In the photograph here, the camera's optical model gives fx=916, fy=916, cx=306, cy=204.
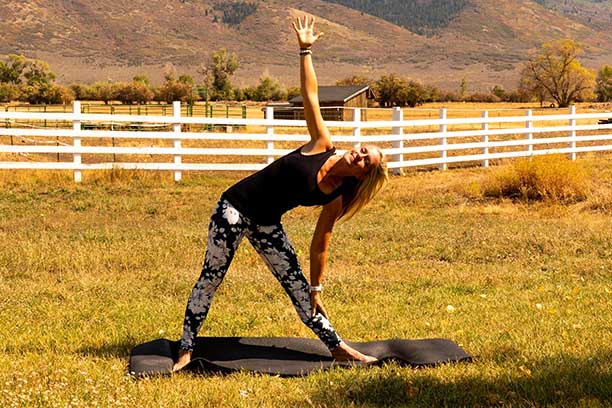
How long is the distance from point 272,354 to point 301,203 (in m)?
1.19

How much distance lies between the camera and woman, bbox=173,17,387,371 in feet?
17.8

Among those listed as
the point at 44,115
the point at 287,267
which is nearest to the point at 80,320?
the point at 287,267

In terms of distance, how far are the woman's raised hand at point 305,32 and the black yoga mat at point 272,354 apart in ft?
6.65

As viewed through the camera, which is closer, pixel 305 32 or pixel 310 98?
pixel 310 98

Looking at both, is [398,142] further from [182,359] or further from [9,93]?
[9,93]

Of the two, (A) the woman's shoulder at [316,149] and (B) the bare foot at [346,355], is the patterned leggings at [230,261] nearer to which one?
(B) the bare foot at [346,355]

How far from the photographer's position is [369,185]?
5457 mm

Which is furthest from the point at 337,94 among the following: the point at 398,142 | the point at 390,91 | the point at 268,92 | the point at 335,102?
the point at 398,142

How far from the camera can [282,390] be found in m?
5.33

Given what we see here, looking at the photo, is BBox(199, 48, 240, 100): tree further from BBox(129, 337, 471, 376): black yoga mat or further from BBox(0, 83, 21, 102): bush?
BBox(129, 337, 471, 376): black yoga mat

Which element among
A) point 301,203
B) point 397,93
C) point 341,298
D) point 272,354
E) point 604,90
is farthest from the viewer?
point 604,90

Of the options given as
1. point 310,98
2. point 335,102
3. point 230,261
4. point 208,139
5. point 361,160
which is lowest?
point 230,261

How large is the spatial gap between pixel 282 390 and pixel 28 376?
1.51 metres

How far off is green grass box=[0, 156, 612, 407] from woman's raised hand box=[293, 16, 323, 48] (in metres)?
2.05
